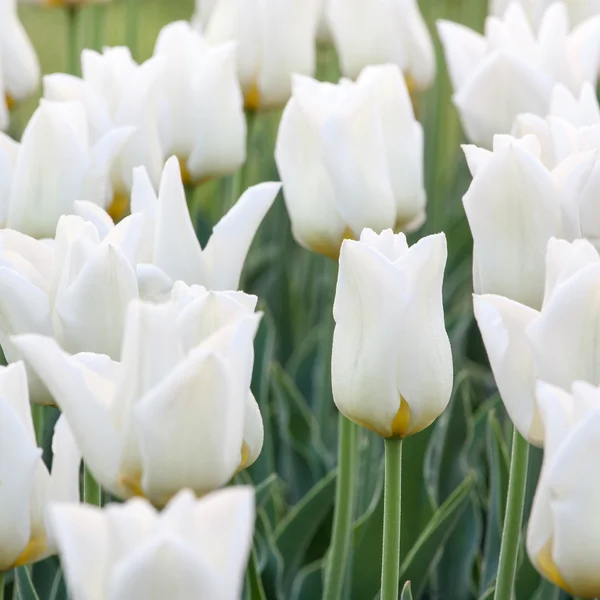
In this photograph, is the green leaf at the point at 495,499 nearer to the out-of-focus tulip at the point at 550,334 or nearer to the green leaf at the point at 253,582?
the green leaf at the point at 253,582

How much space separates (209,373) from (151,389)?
28mm

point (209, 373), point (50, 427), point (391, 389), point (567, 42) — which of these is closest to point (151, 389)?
point (209, 373)

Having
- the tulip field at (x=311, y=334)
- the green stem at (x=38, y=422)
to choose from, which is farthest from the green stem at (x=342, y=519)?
the green stem at (x=38, y=422)

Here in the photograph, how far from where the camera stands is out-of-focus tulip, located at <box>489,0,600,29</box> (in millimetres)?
1507

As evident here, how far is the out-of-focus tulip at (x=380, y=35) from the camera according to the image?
1341 millimetres

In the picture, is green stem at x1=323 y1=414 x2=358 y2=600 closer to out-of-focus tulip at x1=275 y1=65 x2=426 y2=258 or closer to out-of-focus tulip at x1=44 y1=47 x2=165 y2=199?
out-of-focus tulip at x1=275 y1=65 x2=426 y2=258

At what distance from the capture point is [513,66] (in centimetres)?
112

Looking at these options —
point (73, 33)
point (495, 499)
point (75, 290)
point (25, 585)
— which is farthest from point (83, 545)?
point (73, 33)

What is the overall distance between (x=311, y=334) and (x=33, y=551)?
0.90 m

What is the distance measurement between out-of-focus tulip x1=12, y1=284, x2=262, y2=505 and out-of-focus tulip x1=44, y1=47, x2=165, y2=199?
1.43 ft

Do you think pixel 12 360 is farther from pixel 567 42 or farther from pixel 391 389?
pixel 567 42

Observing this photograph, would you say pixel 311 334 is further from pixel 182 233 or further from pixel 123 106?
pixel 182 233

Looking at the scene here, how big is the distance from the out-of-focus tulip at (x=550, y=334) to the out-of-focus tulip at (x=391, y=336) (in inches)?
1.8

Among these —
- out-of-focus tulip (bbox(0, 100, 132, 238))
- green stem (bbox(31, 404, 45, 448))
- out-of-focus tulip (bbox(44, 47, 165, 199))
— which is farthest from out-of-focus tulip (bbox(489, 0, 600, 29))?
green stem (bbox(31, 404, 45, 448))
